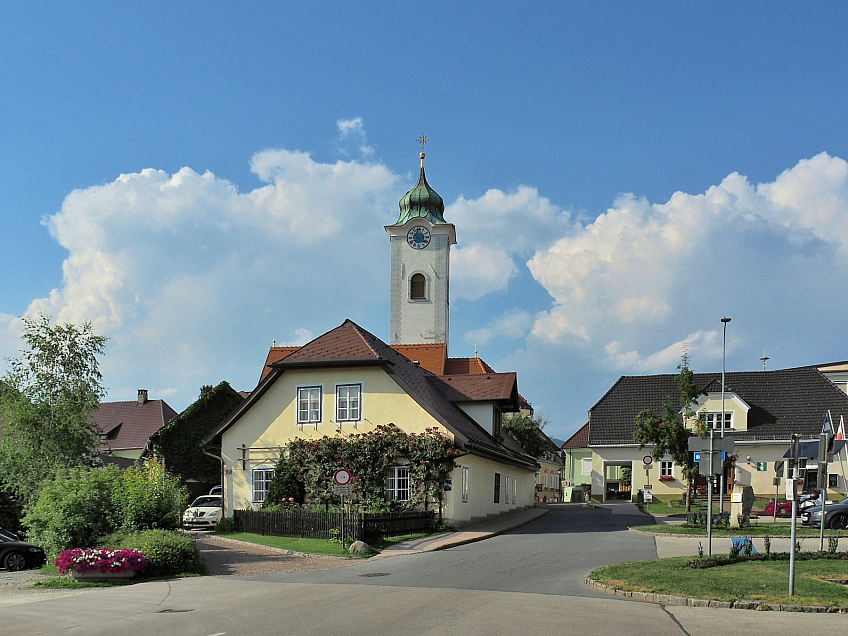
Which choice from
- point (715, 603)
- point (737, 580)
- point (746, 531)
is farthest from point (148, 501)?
point (746, 531)

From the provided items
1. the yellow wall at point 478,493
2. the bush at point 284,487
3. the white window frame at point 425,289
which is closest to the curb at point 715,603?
the yellow wall at point 478,493

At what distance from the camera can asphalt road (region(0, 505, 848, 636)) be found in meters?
11.6

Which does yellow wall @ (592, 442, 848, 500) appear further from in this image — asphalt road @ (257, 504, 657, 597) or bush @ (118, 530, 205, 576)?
bush @ (118, 530, 205, 576)

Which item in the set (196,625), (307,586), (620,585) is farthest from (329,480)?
(196,625)

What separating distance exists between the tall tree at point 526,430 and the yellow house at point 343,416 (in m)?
Answer: 22.0

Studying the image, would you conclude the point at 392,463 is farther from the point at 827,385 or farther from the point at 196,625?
the point at 827,385

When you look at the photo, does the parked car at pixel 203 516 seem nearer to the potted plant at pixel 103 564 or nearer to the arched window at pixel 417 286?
the potted plant at pixel 103 564

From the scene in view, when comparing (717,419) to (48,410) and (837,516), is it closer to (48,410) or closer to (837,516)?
(837,516)

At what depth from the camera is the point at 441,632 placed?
11.0 metres

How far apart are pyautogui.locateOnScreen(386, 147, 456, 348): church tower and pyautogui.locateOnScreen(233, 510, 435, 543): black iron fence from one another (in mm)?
40248

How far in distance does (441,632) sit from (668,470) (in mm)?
39427

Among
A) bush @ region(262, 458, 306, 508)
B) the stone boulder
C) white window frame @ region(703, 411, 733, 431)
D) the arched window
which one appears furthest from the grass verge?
the arched window

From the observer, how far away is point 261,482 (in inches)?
1302

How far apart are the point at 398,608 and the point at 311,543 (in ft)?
40.4
